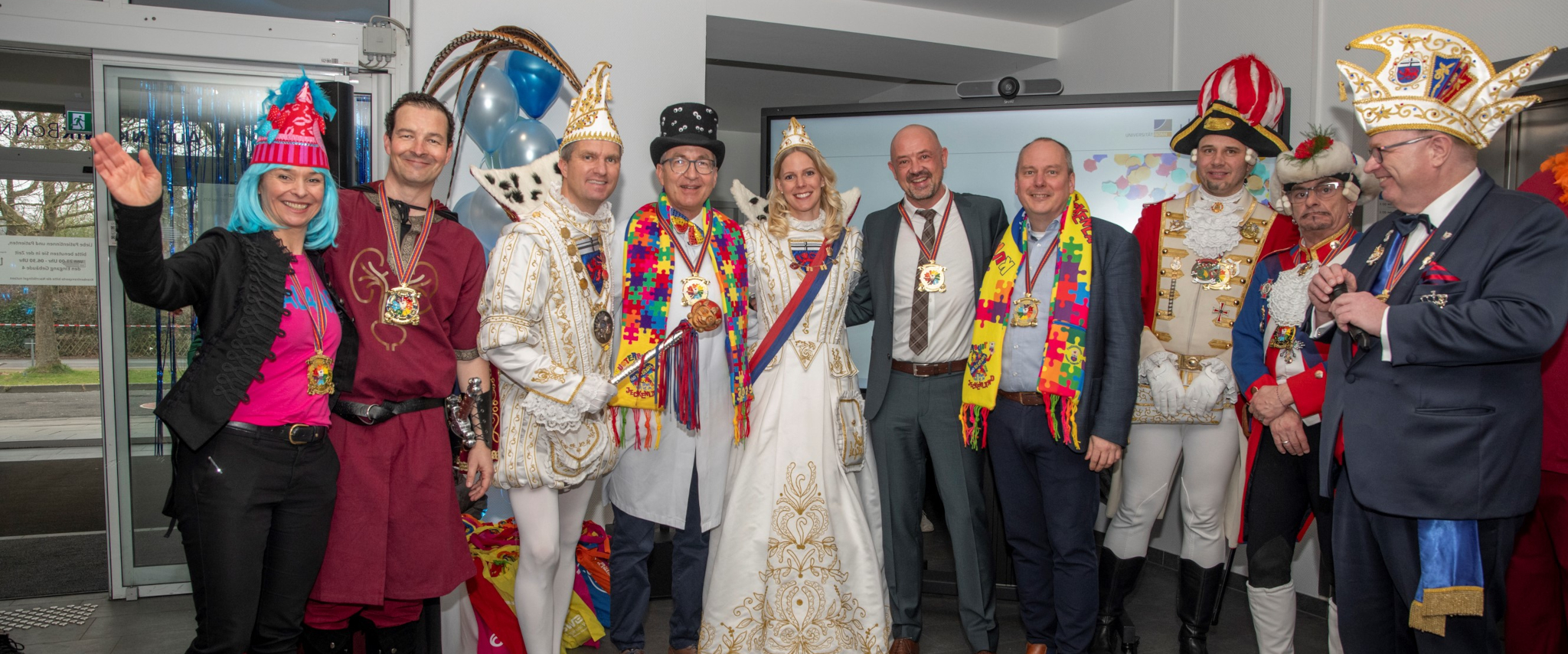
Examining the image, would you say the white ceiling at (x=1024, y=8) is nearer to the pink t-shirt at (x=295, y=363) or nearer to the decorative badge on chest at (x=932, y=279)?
the decorative badge on chest at (x=932, y=279)

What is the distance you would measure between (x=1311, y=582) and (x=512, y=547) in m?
3.25

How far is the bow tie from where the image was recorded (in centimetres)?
196

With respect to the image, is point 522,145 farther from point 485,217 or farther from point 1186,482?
point 1186,482

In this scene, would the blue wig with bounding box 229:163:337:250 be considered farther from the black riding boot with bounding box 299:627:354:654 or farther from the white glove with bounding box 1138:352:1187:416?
the white glove with bounding box 1138:352:1187:416

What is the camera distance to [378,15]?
Result: 12.9 ft

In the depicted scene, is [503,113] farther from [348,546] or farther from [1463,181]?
[1463,181]

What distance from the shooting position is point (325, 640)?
2.25 meters

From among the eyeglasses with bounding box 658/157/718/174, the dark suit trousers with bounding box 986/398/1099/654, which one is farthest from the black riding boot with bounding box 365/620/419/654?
the dark suit trousers with bounding box 986/398/1099/654

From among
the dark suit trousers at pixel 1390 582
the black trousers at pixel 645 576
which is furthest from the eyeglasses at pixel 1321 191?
the black trousers at pixel 645 576

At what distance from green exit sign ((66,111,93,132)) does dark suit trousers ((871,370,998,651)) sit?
3.77 metres

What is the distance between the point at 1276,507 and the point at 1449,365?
37.8 inches

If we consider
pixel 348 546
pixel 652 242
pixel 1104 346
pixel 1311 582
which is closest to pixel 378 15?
pixel 652 242

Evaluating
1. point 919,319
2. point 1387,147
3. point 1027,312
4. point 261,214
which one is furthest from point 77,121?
point 1387,147

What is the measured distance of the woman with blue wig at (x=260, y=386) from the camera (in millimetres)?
1855
